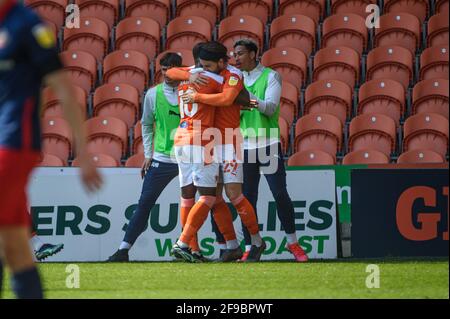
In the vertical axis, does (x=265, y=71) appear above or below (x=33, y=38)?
above

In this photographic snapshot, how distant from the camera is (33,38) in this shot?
4.59 meters

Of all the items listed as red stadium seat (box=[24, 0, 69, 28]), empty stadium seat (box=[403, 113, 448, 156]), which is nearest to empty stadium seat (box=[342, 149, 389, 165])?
empty stadium seat (box=[403, 113, 448, 156])

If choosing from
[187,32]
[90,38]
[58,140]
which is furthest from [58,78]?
[90,38]

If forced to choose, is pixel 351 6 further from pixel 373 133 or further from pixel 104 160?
pixel 104 160

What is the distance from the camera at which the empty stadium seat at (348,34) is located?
13945mm

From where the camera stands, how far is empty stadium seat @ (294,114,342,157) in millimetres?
12367

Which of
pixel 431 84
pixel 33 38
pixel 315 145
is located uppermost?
pixel 431 84

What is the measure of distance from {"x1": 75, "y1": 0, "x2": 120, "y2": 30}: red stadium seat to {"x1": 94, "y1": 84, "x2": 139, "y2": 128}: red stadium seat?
1938mm

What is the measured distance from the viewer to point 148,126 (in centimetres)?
987

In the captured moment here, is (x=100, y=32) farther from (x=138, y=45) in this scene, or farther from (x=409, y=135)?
(x=409, y=135)

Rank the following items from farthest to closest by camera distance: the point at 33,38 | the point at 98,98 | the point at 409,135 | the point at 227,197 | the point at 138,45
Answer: the point at 138,45, the point at 98,98, the point at 409,135, the point at 227,197, the point at 33,38

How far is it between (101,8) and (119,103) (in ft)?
7.45

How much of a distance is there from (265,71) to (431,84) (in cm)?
378

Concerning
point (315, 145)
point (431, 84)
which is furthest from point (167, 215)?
point (431, 84)
